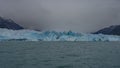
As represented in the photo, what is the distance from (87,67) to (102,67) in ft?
4.07

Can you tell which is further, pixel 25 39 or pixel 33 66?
pixel 25 39

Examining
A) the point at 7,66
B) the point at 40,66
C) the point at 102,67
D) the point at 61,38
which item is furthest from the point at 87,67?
the point at 61,38

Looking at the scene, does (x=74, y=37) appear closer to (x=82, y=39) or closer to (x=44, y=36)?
(x=82, y=39)

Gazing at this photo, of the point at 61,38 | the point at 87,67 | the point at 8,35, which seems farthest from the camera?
the point at 8,35

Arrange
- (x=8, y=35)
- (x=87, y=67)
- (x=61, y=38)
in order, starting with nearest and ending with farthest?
(x=87, y=67), (x=61, y=38), (x=8, y=35)

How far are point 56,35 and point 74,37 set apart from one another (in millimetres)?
7671

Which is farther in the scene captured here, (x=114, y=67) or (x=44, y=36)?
(x=44, y=36)

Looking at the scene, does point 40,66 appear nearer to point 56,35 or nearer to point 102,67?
point 102,67

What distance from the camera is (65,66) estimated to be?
76.4ft

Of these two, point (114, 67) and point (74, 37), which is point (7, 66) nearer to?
point (114, 67)

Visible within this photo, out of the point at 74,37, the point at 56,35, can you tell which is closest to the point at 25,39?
the point at 56,35

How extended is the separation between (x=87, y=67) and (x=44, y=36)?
8408cm

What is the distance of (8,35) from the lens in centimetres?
11319

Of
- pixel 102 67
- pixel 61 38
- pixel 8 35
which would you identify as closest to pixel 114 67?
pixel 102 67
